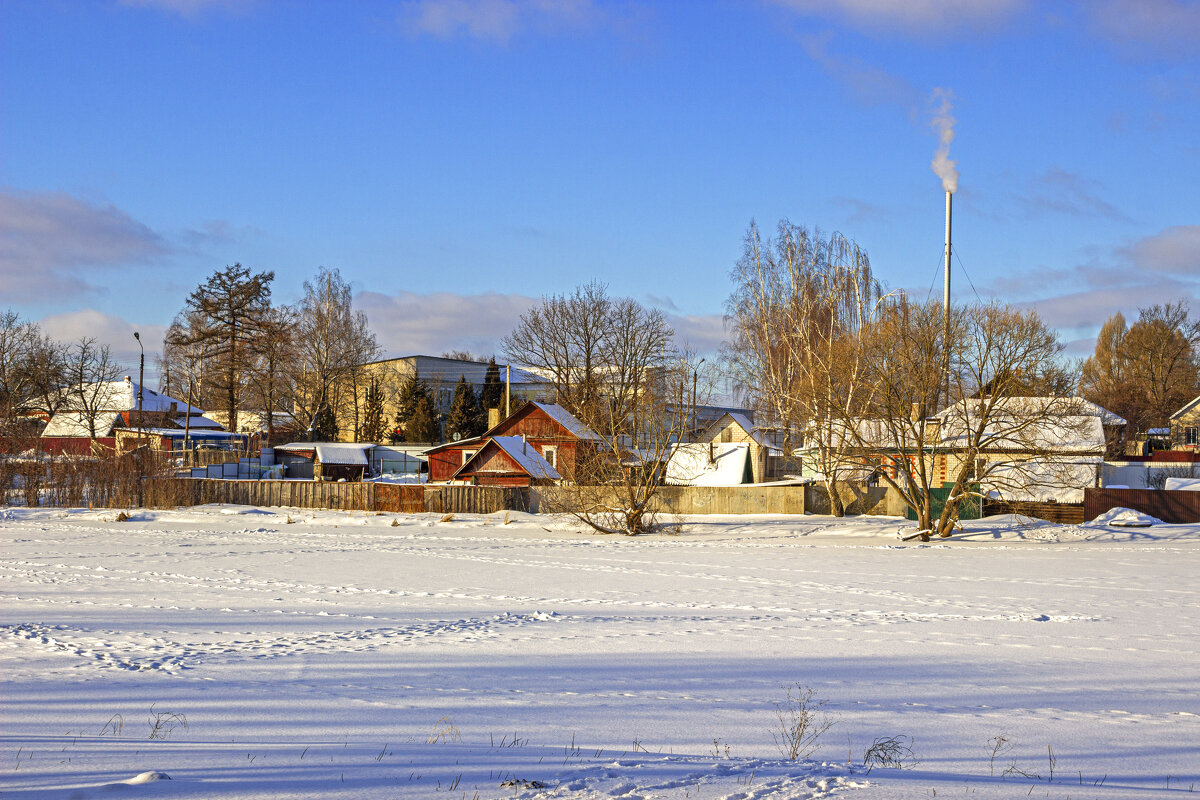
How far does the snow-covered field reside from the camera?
6.16 meters

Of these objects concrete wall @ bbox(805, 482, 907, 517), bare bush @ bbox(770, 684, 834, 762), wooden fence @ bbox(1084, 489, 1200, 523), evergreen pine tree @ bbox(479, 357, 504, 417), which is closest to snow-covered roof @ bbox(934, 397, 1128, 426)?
wooden fence @ bbox(1084, 489, 1200, 523)

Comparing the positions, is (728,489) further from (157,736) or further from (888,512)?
(157,736)

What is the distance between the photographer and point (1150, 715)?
8.23m

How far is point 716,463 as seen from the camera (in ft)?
151

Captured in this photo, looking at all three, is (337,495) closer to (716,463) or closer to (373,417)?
(716,463)

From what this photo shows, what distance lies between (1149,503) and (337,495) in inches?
1243

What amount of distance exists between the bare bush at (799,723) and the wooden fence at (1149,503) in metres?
29.8

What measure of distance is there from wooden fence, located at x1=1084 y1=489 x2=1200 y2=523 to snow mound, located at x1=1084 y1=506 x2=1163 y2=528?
2.06ft

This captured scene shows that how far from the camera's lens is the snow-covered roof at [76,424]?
70.5 meters

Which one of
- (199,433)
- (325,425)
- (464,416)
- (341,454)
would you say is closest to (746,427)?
(464,416)

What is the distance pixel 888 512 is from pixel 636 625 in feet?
85.3

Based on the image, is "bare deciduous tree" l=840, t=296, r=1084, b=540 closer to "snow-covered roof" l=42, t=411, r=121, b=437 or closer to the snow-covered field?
the snow-covered field

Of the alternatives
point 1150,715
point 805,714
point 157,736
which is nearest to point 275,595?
point 157,736

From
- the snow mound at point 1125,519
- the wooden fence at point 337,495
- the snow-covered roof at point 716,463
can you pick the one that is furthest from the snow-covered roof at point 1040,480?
the wooden fence at point 337,495
